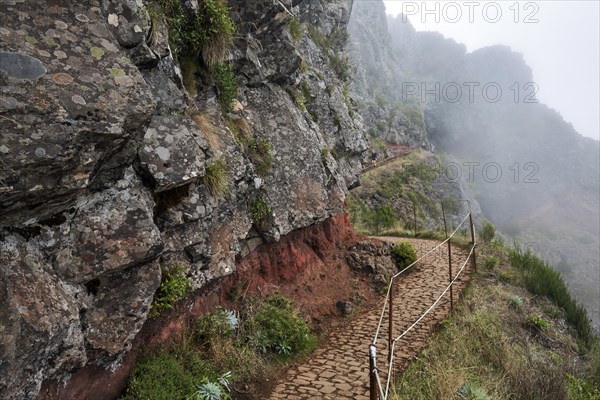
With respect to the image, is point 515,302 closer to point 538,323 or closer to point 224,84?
point 538,323

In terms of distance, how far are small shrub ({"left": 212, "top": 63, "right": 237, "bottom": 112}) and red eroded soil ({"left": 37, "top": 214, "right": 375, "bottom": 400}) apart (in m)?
2.87

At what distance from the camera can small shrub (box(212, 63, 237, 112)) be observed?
8086 mm

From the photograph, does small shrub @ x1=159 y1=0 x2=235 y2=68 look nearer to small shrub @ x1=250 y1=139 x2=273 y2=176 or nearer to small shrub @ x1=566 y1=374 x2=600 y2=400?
small shrub @ x1=250 y1=139 x2=273 y2=176

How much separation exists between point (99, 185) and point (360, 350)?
5193 mm

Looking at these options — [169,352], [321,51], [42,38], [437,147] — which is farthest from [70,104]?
[437,147]

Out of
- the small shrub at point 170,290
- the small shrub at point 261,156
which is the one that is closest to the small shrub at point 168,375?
the small shrub at point 170,290

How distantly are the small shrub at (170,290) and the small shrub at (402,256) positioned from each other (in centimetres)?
762

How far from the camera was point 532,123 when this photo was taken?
9688 centimetres

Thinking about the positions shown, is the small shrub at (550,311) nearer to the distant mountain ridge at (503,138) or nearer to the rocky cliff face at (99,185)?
the rocky cliff face at (99,185)

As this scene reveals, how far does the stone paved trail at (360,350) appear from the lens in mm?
6238

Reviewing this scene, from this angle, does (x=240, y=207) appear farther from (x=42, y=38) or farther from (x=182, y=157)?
(x=42, y=38)

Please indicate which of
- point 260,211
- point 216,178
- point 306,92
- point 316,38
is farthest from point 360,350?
point 316,38

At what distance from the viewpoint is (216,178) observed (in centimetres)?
668

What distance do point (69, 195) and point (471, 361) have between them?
22.3 ft
